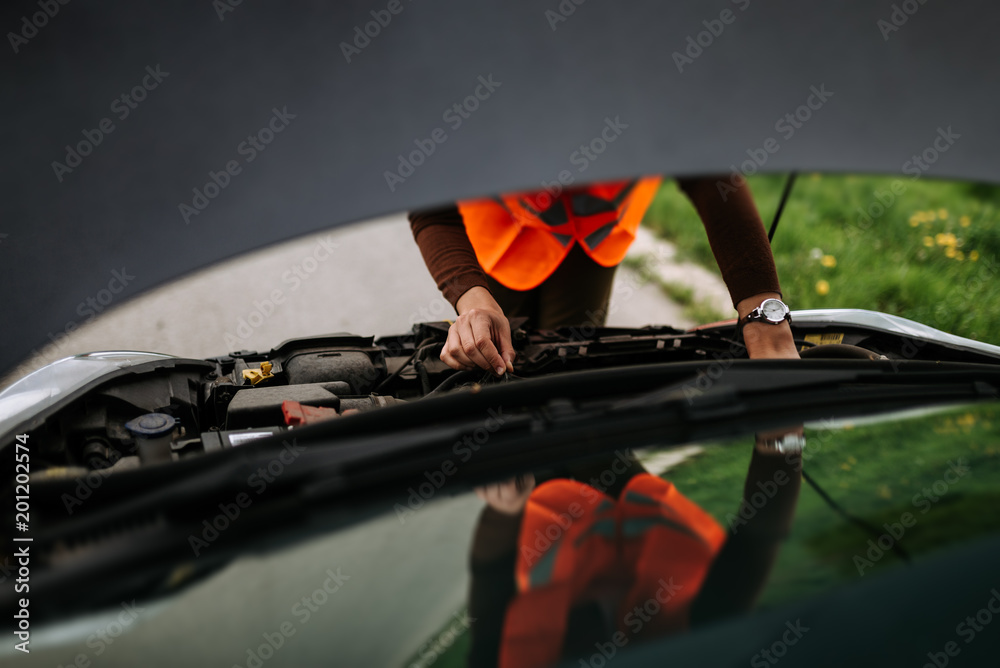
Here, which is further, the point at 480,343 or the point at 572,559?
the point at 480,343

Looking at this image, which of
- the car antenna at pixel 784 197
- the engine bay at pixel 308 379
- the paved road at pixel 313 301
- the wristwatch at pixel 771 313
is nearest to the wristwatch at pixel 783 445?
the engine bay at pixel 308 379

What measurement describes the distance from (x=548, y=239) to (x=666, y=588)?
1490 mm

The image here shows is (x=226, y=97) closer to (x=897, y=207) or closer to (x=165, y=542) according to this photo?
(x=165, y=542)

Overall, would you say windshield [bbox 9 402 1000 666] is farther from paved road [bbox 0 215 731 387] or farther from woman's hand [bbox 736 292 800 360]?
paved road [bbox 0 215 731 387]

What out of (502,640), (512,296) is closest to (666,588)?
(502,640)

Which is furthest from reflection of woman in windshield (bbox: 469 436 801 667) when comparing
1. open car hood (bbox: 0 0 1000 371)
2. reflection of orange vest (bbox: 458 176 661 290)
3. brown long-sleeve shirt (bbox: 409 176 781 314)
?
reflection of orange vest (bbox: 458 176 661 290)

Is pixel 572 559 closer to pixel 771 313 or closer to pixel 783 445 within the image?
pixel 783 445

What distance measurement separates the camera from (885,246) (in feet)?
15.2

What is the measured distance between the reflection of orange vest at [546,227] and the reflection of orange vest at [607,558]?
1.24 m

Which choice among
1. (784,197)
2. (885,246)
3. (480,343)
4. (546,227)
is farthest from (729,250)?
(885,246)

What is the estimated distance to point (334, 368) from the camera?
2.09 metres

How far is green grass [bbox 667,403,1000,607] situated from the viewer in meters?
1.02

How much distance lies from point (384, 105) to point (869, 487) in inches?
36.2

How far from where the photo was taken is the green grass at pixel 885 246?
357 centimetres
